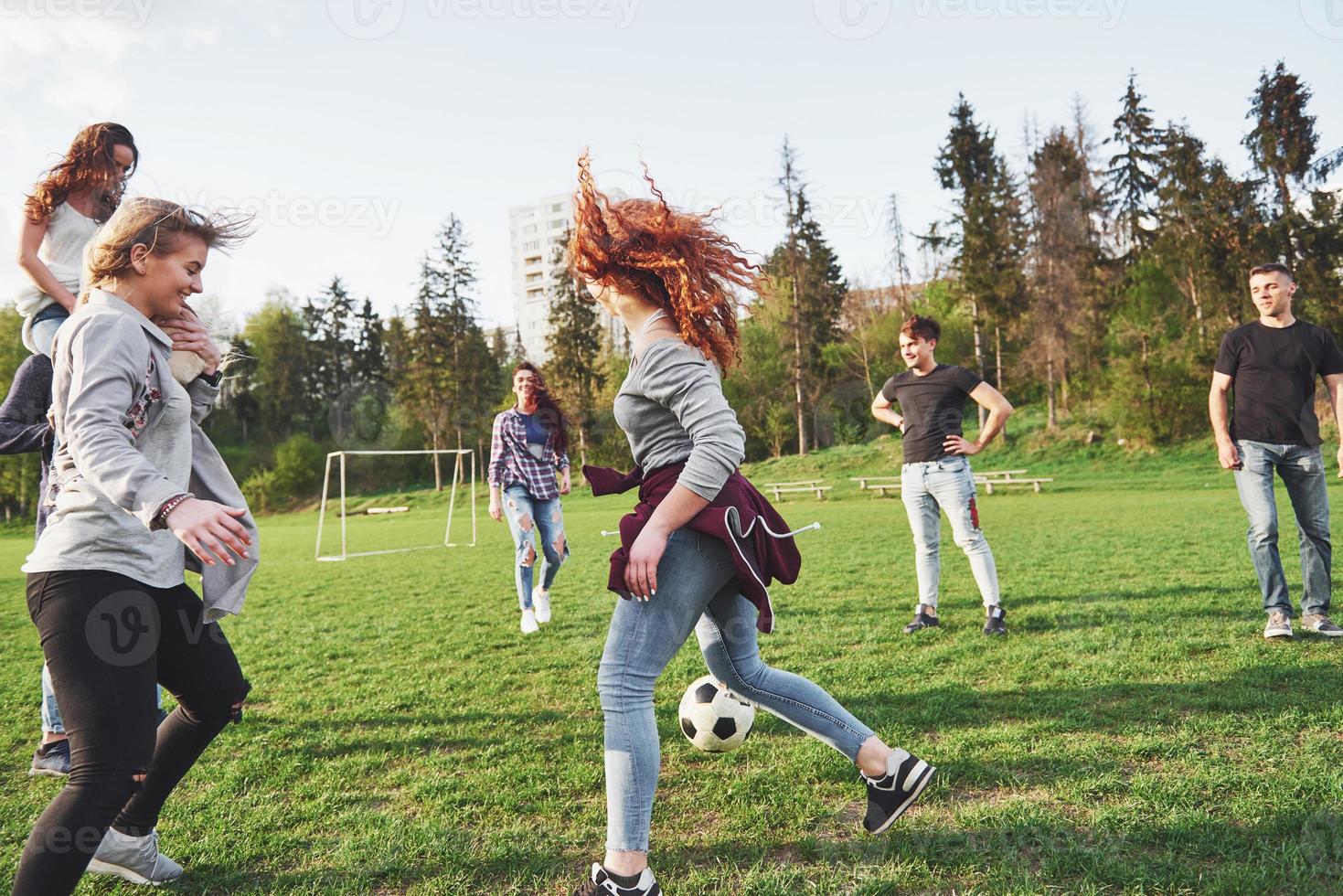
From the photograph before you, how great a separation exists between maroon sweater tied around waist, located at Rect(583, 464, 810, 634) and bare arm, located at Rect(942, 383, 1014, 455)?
141 inches

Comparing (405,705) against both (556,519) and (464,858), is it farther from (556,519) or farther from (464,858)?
(556,519)

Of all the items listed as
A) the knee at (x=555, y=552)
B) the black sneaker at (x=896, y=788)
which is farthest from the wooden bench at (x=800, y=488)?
the black sneaker at (x=896, y=788)

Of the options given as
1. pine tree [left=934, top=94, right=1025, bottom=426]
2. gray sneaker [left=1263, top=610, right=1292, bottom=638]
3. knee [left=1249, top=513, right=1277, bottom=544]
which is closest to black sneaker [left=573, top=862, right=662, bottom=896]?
gray sneaker [left=1263, top=610, right=1292, bottom=638]

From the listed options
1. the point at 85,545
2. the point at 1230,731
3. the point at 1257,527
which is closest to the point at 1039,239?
the point at 1257,527

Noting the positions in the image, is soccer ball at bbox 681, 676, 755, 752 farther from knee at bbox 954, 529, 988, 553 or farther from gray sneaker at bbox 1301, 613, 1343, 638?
gray sneaker at bbox 1301, 613, 1343, 638

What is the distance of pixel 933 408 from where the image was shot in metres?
6.03

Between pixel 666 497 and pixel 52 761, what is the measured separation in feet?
11.0

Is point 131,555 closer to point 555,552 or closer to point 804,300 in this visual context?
point 555,552

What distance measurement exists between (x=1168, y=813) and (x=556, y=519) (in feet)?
17.3

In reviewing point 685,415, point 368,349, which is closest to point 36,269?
point 685,415

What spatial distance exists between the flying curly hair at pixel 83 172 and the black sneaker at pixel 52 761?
7.62 ft

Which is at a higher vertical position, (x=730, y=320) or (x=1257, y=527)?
(x=730, y=320)

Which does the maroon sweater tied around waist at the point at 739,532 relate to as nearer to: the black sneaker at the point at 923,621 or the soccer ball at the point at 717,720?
the soccer ball at the point at 717,720

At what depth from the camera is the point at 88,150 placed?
11.5ft
